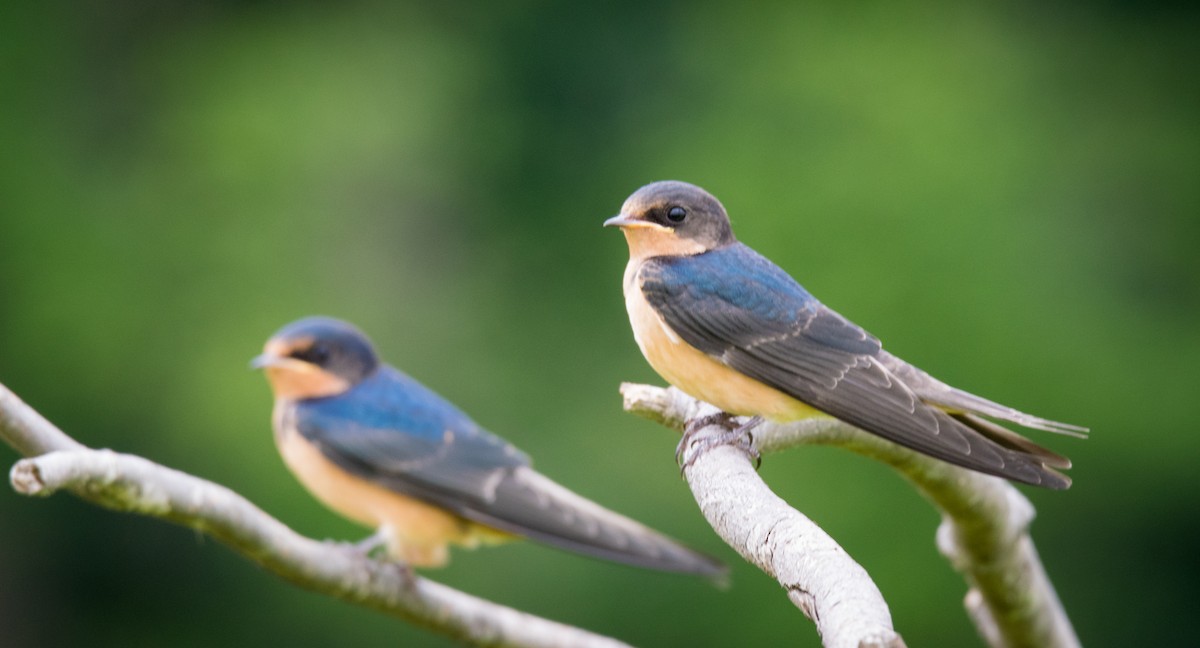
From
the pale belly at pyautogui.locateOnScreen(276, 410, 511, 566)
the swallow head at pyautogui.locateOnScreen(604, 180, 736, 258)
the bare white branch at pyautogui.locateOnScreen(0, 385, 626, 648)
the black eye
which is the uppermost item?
the swallow head at pyautogui.locateOnScreen(604, 180, 736, 258)

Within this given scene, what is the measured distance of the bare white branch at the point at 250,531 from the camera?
2484mm

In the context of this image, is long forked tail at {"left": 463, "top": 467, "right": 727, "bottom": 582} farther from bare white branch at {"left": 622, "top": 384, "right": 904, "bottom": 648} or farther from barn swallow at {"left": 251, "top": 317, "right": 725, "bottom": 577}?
bare white branch at {"left": 622, "top": 384, "right": 904, "bottom": 648}

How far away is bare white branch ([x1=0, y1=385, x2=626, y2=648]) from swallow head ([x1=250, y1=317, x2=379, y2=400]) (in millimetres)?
616

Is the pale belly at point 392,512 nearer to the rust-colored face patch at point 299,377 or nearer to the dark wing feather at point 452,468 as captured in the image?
the dark wing feather at point 452,468

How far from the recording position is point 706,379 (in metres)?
3.01

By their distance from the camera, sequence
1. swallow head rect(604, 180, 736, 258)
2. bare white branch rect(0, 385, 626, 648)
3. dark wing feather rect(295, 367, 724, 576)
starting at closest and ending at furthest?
bare white branch rect(0, 385, 626, 648) < swallow head rect(604, 180, 736, 258) < dark wing feather rect(295, 367, 724, 576)

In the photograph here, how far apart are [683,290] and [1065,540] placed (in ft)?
15.0

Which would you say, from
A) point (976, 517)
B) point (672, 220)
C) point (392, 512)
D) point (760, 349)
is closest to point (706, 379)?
point (760, 349)

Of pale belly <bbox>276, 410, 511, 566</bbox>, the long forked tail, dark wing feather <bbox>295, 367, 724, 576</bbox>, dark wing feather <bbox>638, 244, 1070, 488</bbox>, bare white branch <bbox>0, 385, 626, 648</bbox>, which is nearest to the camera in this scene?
bare white branch <bbox>0, 385, 626, 648</bbox>

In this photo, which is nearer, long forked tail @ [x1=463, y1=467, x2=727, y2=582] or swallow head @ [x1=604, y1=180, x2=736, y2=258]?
swallow head @ [x1=604, y1=180, x2=736, y2=258]

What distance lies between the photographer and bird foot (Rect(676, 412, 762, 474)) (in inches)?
112

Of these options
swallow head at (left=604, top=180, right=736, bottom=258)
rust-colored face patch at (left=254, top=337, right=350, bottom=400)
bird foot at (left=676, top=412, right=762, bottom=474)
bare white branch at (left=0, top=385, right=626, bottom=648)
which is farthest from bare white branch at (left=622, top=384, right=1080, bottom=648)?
rust-colored face patch at (left=254, top=337, right=350, bottom=400)

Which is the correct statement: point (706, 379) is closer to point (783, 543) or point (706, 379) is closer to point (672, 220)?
point (672, 220)

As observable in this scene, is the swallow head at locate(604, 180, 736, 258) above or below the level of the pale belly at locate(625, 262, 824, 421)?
above
